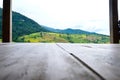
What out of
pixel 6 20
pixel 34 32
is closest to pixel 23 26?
pixel 34 32

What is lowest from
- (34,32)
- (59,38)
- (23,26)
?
(59,38)

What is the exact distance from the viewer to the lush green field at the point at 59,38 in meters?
4.33

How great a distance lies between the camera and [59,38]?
4375 millimetres

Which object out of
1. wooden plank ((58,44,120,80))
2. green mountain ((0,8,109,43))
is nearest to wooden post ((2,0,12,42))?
green mountain ((0,8,109,43))

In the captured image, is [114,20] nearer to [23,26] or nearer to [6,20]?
[23,26]

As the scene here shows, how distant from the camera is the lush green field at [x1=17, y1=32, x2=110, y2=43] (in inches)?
170

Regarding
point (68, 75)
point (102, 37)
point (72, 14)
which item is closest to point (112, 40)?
point (102, 37)

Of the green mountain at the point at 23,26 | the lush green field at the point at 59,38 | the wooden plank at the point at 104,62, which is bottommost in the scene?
the wooden plank at the point at 104,62

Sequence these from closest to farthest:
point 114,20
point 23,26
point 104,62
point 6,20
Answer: point 104,62
point 6,20
point 114,20
point 23,26

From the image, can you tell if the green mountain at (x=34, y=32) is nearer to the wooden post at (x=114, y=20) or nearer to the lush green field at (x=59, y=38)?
the lush green field at (x=59, y=38)

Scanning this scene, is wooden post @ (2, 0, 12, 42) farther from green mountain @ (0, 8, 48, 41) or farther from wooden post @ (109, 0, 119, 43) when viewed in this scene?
wooden post @ (109, 0, 119, 43)

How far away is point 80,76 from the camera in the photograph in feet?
1.54

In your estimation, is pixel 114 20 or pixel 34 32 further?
pixel 34 32

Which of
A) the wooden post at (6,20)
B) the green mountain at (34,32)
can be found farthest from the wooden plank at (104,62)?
the green mountain at (34,32)
